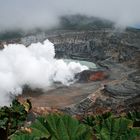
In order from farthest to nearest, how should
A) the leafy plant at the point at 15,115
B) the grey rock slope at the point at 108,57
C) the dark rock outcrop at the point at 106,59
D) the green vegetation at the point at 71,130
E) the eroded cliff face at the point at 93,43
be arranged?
the eroded cliff face at the point at 93,43 → the dark rock outcrop at the point at 106,59 → the grey rock slope at the point at 108,57 → the leafy plant at the point at 15,115 → the green vegetation at the point at 71,130

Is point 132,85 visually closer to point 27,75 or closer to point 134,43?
point 27,75

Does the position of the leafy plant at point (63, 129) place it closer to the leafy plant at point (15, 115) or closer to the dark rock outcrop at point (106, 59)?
the leafy plant at point (15, 115)

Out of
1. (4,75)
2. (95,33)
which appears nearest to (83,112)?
(4,75)

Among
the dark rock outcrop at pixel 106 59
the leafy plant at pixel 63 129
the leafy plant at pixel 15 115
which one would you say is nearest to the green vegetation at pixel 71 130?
the leafy plant at pixel 63 129

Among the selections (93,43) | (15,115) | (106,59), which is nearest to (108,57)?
(106,59)

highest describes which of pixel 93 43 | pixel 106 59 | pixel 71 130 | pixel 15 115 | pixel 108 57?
pixel 93 43

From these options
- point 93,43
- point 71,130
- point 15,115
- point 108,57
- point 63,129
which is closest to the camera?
point 63,129

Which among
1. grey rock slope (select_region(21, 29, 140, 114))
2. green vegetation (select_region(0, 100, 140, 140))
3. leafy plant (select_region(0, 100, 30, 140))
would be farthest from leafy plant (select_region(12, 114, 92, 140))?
grey rock slope (select_region(21, 29, 140, 114))

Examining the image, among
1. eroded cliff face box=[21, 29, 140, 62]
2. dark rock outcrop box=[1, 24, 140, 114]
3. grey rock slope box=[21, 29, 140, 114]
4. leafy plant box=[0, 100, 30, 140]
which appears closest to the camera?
leafy plant box=[0, 100, 30, 140]

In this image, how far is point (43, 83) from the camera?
3905 inches

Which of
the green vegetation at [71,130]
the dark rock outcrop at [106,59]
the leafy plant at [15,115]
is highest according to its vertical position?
the dark rock outcrop at [106,59]

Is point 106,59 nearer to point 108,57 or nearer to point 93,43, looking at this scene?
point 108,57

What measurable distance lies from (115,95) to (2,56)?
30091 mm

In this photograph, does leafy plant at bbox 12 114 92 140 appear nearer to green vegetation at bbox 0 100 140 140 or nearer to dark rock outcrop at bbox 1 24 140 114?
green vegetation at bbox 0 100 140 140
